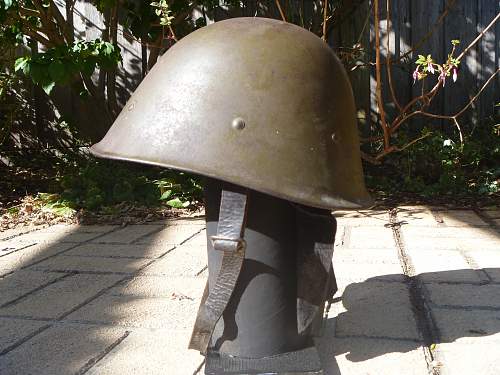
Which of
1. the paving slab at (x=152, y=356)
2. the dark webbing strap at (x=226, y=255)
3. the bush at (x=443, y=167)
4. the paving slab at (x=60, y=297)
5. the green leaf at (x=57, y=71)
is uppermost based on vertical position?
the green leaf at (x=57, y=71)

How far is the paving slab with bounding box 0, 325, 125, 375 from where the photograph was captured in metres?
1.86

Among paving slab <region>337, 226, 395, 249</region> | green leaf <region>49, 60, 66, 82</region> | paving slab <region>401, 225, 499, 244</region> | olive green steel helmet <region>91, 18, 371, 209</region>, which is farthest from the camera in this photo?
green leaf <region>49, 60, 66, 82</region>

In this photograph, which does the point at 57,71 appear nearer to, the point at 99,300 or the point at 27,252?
the point at 27,252

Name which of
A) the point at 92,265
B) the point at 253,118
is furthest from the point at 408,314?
the point at 92,265

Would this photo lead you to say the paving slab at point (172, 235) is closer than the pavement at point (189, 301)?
No

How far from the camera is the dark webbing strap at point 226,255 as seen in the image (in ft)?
5.21

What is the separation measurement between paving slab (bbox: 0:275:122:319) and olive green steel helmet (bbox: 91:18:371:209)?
107 cm

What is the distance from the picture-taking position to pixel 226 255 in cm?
163

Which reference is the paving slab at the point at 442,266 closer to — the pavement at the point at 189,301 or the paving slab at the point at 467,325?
the pavement at the point at 189,301

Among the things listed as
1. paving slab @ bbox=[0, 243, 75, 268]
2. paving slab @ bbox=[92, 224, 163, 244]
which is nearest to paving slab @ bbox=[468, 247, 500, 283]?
paving slab @ bbox=[92, 224, 163, 244]

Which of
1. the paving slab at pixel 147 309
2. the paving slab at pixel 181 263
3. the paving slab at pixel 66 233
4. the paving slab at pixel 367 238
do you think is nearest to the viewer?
the paving slab at pixel 147 309

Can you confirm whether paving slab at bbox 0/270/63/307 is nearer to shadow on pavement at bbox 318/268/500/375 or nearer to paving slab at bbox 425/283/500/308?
shadow on pavement at bbox 318/268/500/375

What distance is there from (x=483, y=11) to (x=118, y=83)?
152 inches

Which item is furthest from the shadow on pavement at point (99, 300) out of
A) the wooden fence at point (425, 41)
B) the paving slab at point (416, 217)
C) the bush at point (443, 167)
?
the wooden fence at point (425, 41)
